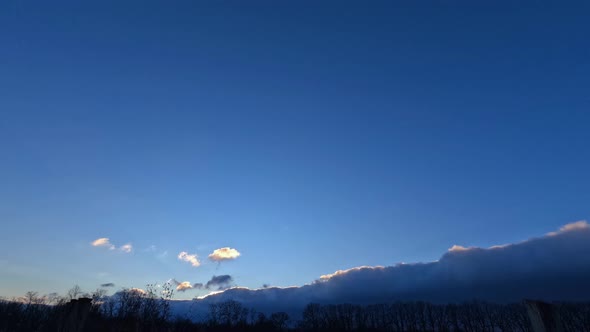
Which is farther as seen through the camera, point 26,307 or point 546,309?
point 26,307

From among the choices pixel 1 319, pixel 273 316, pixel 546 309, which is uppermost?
pixel 546 309

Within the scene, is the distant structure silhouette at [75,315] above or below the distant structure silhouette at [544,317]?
above

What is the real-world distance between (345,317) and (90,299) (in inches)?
8253

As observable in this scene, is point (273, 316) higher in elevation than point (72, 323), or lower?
lower

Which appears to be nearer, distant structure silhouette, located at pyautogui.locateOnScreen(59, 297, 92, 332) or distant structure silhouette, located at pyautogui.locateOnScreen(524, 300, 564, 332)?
distant structure silhouette, located at pyautogui.locateOnScreen(524, 300, 564, 332)

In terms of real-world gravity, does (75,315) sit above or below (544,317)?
above

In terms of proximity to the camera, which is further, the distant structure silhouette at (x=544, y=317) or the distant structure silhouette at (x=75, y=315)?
the distant structure silhouette at (x=75, y=315)

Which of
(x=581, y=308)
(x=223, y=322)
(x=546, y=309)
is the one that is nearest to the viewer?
(x=546, y=309)

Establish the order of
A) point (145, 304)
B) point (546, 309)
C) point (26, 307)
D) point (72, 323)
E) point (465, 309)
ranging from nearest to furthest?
point (546, 309), point (72, 323), point (145, 304), point (26, 307), point (465, 309)

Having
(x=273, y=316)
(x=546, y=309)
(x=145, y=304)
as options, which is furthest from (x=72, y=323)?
(x=273, y=316)

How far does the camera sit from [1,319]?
9025 cm

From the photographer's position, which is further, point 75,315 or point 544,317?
point 75,315

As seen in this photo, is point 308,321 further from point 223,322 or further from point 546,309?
point 546,309

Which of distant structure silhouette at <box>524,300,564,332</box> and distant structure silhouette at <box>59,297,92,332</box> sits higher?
distant structure silhouette at <box>59,297,92,332</box>
